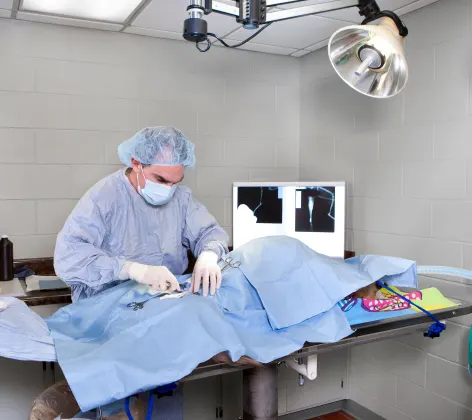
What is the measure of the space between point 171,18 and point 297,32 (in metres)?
0.68

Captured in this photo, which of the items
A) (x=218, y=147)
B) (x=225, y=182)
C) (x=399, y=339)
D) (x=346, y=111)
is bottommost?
(x=399, y=339)

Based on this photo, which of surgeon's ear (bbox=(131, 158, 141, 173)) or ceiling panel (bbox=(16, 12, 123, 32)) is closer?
surgeon's ear (bbox=(131, 158, 141, 173))

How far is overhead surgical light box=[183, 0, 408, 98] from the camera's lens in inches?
59.5

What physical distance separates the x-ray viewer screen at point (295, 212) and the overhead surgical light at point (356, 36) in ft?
3.17

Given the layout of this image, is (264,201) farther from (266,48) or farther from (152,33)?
(152,33)

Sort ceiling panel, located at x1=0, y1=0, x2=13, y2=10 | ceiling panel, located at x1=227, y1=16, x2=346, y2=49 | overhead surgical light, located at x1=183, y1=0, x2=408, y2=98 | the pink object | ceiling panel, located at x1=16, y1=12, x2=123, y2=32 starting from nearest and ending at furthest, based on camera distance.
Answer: overhead surgical light, located at x1=183, y1=0, x2=408, y2=98, the pink object, ceiling panel, located at x1=0, y1=0, x2=13, y2=10, ceiling panel, located at x1=16, y1=12, x2=123, y2=32, ceiling panel, located at x1=227, y1=16, x2=346, y2=49

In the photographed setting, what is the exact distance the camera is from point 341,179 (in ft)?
9.56

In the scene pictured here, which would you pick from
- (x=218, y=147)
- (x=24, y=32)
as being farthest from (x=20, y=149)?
(x=218, y=147)

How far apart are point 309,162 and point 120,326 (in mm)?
2006

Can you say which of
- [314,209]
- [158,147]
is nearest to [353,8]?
[314,209]

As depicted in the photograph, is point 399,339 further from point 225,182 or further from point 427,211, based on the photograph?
point 225,182

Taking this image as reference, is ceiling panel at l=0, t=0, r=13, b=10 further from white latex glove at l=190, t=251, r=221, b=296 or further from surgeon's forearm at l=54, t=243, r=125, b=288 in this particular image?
white latex glove at l=190, t=251, r=221, b=296

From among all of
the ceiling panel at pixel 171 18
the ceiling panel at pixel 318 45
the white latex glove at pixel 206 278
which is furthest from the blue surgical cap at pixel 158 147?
the ceiling panel at pixel 318 45

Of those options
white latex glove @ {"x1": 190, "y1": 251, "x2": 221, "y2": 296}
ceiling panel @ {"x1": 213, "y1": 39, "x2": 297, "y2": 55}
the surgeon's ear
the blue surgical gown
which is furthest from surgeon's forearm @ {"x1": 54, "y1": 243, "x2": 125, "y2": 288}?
ceiling panel @ {"x1": 213, "y1": 39, "x2": 297, "y2": 55}
